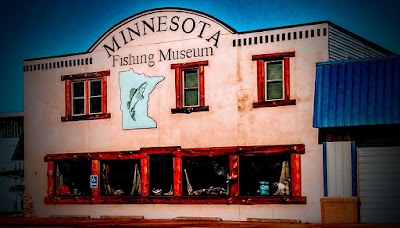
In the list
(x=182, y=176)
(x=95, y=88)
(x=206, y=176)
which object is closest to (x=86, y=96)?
(x=95, y=88)

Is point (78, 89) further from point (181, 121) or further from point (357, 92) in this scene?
point (357, 92)

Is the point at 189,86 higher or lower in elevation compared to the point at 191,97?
higher

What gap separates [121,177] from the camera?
67.5 ft

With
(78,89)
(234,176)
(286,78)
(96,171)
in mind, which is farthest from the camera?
(78,89)

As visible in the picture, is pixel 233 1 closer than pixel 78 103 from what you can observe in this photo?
Yes

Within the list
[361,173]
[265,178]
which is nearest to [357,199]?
[361,173]

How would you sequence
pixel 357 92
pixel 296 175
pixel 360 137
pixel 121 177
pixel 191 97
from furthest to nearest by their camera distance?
pixel 121 177, pixel 191 97, pixel 296 175, pixel 360 137, pixel 357 92

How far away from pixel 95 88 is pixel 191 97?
137 inches

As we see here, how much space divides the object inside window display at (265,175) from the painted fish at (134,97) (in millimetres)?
3904

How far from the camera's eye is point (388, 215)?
16.9m

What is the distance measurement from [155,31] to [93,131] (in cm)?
390

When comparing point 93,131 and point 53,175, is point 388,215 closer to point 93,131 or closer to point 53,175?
point 93,131

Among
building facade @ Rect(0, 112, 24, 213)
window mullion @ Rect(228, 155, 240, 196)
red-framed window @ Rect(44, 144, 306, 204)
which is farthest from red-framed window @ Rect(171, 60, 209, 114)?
building facade @ Rect(0, 112, 24, 213)

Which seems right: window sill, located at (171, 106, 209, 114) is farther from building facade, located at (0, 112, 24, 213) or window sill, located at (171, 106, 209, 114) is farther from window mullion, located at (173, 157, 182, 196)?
building facade, located at (0, 112, 24, 213)
